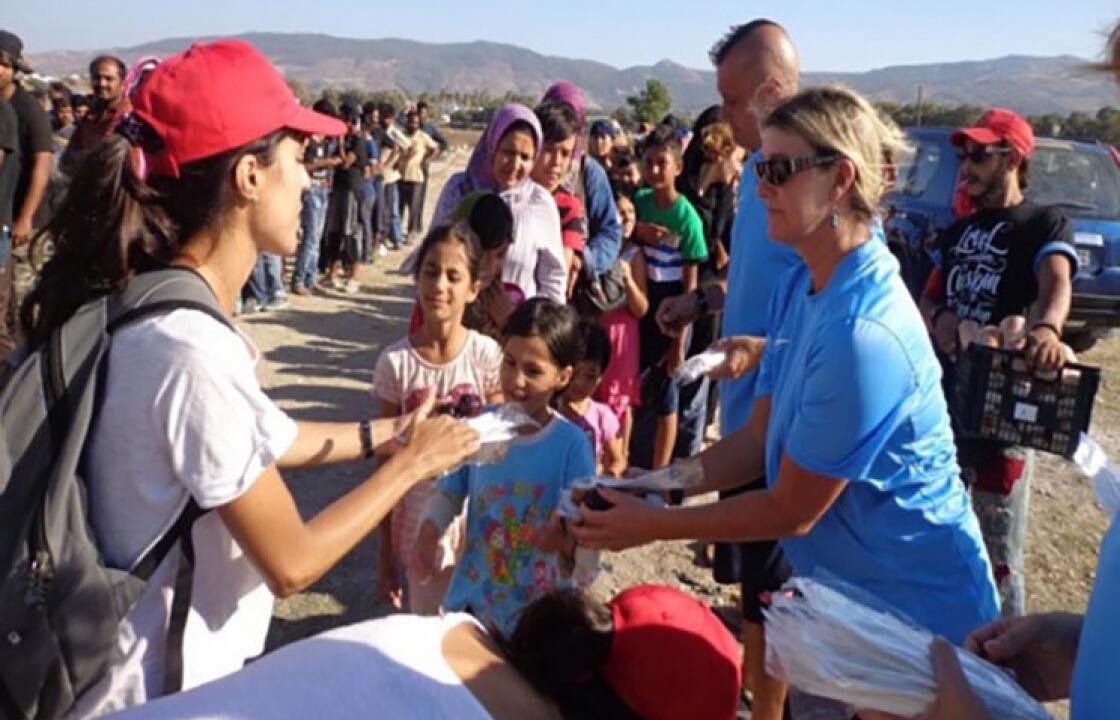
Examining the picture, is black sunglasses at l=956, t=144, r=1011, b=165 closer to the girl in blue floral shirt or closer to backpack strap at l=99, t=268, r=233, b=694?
the girl in blue floral shirt

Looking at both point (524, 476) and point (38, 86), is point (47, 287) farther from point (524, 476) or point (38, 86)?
point (38, 86)

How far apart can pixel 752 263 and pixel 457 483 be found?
1090mm

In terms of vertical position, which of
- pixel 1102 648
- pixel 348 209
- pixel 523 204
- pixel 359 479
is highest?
pixel 523 204

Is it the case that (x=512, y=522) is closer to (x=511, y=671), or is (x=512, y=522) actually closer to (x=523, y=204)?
(x=511, y=671)

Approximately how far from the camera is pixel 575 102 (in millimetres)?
5141

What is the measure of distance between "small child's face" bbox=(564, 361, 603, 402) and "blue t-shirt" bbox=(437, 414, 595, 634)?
0.75 meters

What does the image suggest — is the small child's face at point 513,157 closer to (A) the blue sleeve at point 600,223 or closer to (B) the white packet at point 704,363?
(A) the blue sleeve at point 600,223

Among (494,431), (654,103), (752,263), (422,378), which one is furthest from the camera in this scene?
(654,103)

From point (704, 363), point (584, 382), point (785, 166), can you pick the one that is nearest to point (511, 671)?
point (785, 166)

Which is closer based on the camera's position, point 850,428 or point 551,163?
point 850,428

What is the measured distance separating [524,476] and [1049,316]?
2071 mm

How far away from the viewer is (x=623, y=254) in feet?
16.7

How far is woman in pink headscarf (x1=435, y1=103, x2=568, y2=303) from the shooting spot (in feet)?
13.3

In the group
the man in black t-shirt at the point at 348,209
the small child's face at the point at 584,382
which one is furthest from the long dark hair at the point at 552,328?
the man in black t-shirt at the point at 348,209
